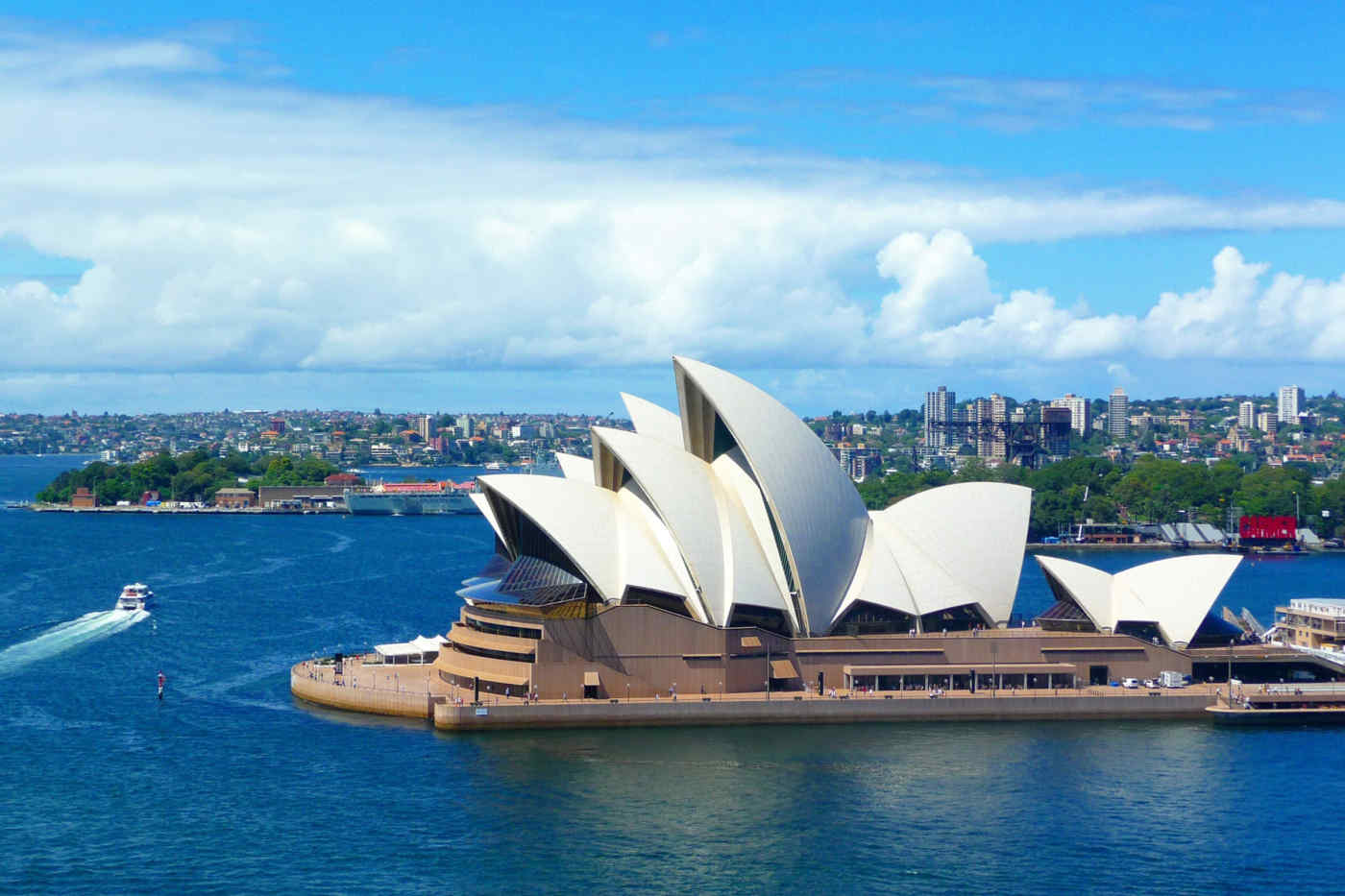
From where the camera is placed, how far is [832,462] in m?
56.3

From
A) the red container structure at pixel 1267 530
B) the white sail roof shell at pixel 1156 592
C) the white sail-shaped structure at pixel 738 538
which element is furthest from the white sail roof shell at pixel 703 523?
the red container structure at pixel 1267 530

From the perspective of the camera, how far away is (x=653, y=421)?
59.1 meters

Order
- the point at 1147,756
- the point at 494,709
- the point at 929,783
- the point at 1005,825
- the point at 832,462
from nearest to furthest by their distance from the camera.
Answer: the point at 1005,825
the point at 929,783
the point at 1147,756
the point at 494,709
the point at 832,462

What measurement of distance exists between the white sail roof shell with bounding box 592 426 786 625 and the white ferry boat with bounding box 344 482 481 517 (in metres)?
107

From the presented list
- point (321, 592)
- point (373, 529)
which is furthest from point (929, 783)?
point (373, 529)

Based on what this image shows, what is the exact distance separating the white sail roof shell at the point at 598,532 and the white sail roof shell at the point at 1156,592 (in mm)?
14397

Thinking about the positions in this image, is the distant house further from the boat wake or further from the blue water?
the blue water

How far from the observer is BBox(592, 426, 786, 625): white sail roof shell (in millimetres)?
51719

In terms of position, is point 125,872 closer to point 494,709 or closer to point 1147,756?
point 494,709

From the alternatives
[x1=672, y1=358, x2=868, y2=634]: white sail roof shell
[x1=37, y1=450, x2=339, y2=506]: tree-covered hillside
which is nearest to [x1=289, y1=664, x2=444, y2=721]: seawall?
[x1=672, y1=358, x2=868, y2=634]: white sail roof shell

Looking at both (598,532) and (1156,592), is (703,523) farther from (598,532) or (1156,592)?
(1156,592)

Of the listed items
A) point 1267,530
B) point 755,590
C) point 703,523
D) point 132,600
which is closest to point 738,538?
point 703,523

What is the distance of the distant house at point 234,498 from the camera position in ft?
545

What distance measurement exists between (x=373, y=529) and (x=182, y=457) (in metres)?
58.7
